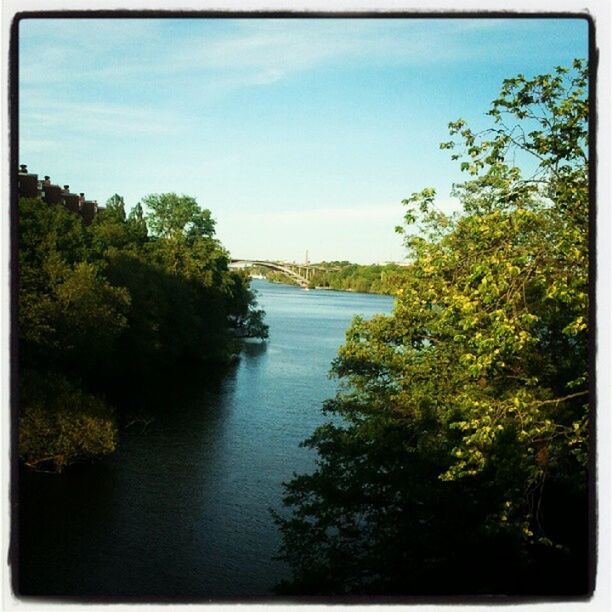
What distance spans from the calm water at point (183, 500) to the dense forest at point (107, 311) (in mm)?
916

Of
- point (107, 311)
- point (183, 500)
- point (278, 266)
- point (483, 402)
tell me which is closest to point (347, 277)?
point (278, 266)

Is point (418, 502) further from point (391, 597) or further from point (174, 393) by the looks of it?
point (174, 393)

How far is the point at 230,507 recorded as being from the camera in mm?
10625

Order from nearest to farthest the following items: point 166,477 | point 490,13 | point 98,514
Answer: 1. point 490,13
2. point 98,514
3. point 166,477

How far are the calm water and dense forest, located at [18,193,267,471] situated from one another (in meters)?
0.92

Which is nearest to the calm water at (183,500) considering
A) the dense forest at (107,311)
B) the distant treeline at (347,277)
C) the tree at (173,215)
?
the dense forest at (107,311)

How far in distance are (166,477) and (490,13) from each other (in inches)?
414

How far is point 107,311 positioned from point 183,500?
4901 millimetres

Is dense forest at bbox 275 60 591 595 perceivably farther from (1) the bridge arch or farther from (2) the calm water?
(1) the bridge arch

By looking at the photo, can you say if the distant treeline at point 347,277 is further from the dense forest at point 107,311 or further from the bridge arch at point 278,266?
the dense forest at point 107,311

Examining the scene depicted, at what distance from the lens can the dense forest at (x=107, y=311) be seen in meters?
12.1

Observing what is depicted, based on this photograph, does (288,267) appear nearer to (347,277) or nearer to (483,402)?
(347,277)

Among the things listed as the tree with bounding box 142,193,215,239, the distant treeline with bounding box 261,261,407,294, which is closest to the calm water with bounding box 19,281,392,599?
the distant treeline with bounding box 261,261,407,294

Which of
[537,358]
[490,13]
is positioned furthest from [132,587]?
[490,13]
